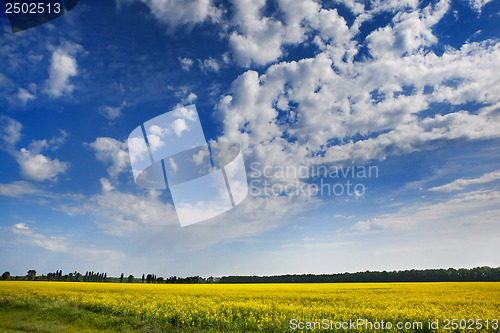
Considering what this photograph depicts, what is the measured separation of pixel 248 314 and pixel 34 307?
13.3 metres

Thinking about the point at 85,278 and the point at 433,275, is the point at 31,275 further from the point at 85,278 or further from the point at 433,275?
the point at 433,275

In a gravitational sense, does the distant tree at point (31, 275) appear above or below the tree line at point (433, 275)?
below

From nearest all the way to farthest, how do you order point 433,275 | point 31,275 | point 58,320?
point 58,320, point 433,275, point 31,275

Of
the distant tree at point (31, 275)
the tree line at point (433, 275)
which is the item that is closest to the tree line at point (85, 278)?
the distant tree at point (31, 275)

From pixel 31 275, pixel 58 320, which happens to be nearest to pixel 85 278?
pixel 31 275

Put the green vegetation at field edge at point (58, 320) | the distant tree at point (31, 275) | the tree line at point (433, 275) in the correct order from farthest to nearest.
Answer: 1. the distant tree at point (31, 275)
2. the tree line at point (433, 275)
3. the green vegetation at field edge at point (58, 320)

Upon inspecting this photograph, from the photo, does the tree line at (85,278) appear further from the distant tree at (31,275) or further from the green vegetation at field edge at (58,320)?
the green vegetation at field edge at (58,320)

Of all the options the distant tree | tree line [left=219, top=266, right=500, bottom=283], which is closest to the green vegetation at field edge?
tree line [left=219, top=266, right=500, bottom=283]

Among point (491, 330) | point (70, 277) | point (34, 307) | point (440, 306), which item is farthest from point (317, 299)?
point (70, 277)

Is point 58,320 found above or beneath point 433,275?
above

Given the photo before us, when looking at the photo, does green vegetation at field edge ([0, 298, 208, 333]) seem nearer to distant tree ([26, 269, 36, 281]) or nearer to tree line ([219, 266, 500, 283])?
tree line ([219, 266, 500, 283])

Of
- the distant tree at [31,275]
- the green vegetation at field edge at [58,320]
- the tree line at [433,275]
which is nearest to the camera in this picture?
the green vegetation at field edge at [58,320]

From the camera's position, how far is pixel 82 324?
12125 millimetres

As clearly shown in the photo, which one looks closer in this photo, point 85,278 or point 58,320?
point 58,320
